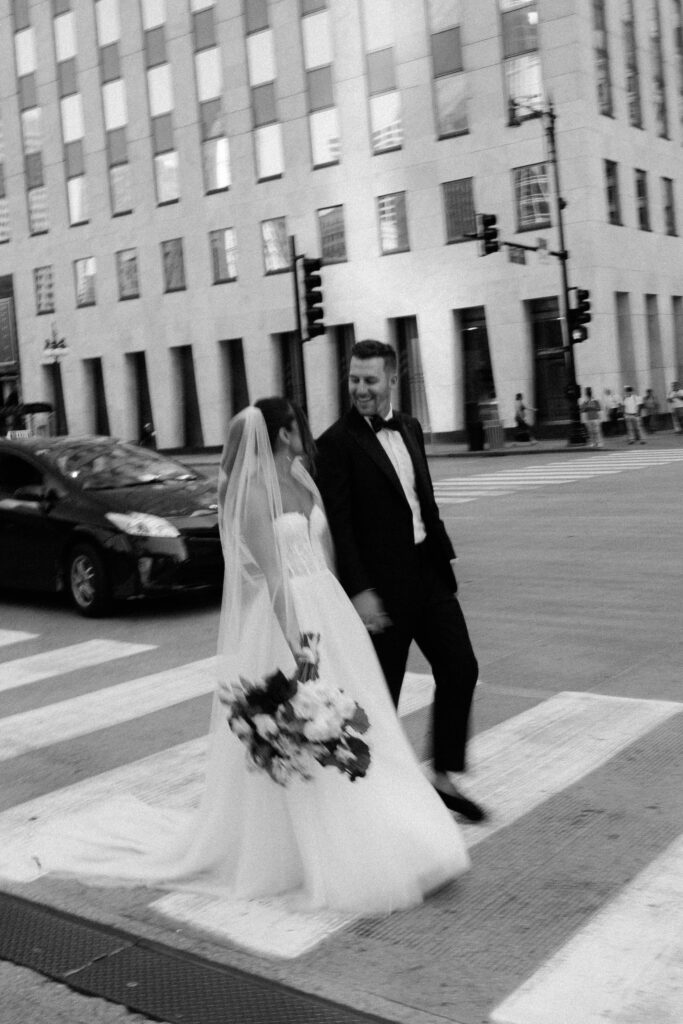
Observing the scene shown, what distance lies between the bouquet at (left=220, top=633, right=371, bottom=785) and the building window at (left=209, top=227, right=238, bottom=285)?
41893 millimetres

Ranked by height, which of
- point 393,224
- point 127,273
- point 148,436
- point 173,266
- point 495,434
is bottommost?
point 495,434

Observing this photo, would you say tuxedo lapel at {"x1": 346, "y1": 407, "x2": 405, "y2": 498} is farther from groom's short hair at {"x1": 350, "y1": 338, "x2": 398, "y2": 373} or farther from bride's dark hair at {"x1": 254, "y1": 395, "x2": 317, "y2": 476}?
bride's dark hair at {"x1": 254, "y1": 395, "x2": 317, "y2": 476}

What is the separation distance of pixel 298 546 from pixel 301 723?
642mm

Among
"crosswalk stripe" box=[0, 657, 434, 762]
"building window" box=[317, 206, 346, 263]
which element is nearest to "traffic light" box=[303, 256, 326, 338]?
"building window" box=[317, 206, 346, 263]

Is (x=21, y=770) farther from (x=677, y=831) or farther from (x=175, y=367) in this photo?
(x=175, y=367)

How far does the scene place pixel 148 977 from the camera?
368 cm

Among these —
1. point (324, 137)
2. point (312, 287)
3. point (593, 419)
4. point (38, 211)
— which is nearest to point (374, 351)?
point (312, 287)

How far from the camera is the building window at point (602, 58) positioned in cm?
3800

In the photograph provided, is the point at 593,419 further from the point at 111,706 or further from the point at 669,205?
the point at 111,706

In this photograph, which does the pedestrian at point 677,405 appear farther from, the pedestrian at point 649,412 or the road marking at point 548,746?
the road marking at point 548,746

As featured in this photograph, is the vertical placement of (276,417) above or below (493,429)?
above

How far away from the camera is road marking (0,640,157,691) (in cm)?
835

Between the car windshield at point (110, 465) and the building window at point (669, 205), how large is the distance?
1375 inches

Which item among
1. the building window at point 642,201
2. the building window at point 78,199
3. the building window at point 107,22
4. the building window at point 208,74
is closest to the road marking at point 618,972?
the building window at point 642,201
